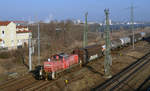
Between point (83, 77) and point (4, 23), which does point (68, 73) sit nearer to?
point (83, 77)

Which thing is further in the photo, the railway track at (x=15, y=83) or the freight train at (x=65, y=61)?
the freight train at (x=65, y=61)

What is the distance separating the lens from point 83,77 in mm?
21641

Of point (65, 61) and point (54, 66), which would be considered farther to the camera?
point (65, 61)

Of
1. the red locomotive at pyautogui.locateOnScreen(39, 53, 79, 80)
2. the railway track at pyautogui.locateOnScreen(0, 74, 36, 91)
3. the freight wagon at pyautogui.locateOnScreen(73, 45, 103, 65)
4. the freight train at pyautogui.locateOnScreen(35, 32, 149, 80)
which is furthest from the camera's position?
the freight wagon at pyautogui.locateOnScreen(73, 45, 103, 65)

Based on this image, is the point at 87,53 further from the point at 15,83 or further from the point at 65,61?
the point at 15,83

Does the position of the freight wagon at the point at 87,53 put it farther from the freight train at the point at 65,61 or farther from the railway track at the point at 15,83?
the railway track at the point at 15,83

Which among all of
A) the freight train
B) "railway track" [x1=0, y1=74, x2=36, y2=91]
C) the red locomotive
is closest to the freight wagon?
the freight train

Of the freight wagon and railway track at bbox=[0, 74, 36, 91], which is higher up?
the freight wagon

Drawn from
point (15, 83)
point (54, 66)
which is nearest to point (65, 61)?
point (54, 66)

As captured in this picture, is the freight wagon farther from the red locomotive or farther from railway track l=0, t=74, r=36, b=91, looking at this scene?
railway track l=0, t=74, r=36, b=91

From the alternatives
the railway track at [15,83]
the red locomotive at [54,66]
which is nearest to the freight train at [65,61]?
the red locomotive at [54,66]

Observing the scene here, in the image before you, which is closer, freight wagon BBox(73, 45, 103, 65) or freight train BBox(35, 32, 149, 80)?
freight train BBox(35, 32, 149, 80)

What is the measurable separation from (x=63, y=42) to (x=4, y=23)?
62.5 ft

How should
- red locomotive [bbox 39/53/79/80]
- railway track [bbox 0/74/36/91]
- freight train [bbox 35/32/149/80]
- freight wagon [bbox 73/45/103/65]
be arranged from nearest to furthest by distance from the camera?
railway track [bbox 0/74/36/91], red locomotive [bbox 39/53/79/80], freight train [bbox 35/32/149/80], freight wagon [bbox 73/45/103/65]
